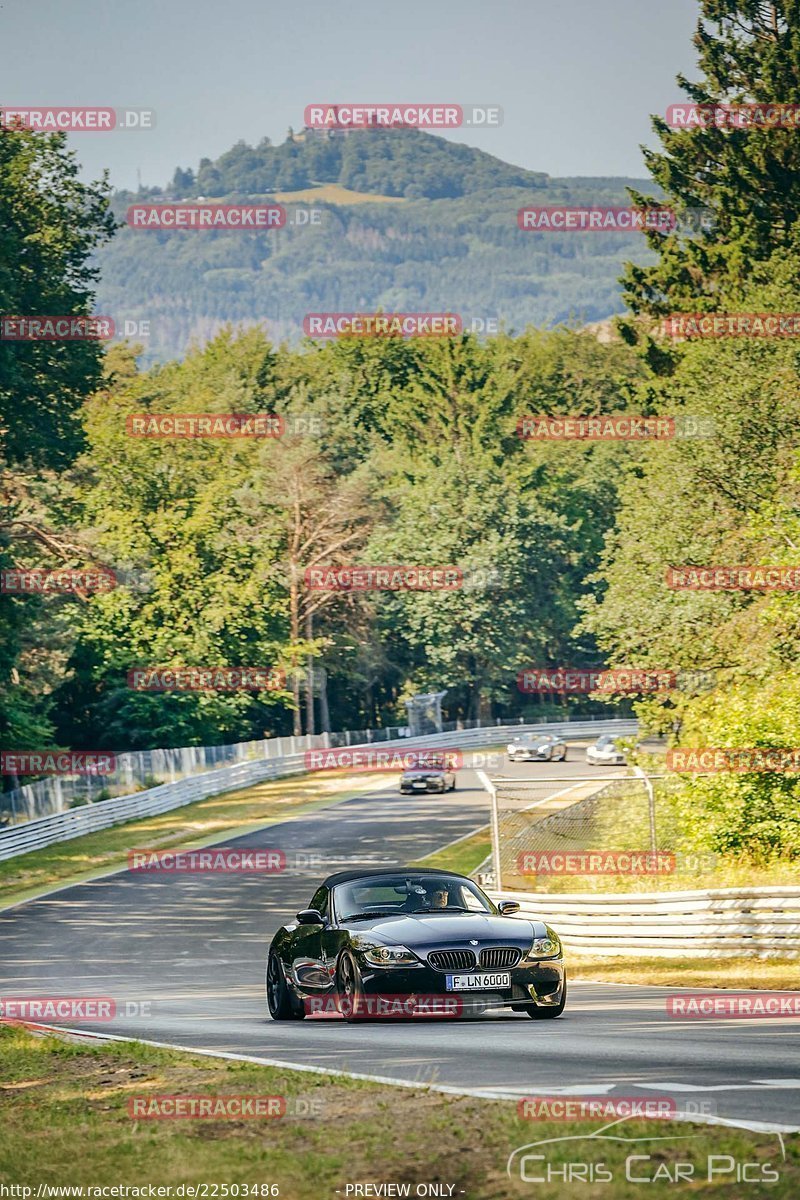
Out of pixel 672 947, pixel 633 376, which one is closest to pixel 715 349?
pixel 672 947

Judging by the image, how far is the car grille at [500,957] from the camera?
12.9 meters

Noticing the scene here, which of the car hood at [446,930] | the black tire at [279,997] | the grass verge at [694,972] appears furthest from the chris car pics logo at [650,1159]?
the grass verge at [694,972]

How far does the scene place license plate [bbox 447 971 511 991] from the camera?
1282 cm

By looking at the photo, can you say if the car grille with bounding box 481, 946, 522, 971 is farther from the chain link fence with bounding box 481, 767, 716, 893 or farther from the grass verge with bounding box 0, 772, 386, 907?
the grass verge with bounding box 0, 772, 386, 907

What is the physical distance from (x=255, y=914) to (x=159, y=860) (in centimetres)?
986

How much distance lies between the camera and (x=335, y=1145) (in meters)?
7.47

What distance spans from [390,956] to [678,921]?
9.11 meters

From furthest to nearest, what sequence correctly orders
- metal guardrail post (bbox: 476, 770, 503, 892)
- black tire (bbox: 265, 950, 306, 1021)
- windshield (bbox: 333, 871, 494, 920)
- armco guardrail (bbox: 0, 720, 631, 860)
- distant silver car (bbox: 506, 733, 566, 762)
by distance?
distant silver car (bbox: 506, 733, 566, 762)
armco guardrail (bbox: 0, 720, 631, 860)
metal guardrail post (bbox: 476, 770, 503, 892)
black tire (bbox: 265, 950, 306, 1021)
windshield (bbox: 333, 871, 494, 920)

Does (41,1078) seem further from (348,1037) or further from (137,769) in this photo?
(137,769)

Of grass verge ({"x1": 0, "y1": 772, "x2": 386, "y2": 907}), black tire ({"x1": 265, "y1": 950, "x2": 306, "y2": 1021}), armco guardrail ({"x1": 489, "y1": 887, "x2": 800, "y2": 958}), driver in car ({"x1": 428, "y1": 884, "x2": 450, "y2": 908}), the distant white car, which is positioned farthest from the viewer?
the distant white car

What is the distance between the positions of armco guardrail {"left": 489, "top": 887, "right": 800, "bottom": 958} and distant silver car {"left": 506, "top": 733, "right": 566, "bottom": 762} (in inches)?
1689

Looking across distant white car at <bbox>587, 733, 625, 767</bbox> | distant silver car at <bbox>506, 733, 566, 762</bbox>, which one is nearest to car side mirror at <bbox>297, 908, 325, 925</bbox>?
distant white car at <bbox>587, 733, 625, 767</bbox>

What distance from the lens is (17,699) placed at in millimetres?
48594

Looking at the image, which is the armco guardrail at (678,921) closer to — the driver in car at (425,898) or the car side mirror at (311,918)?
the driver in car at (425,898)
